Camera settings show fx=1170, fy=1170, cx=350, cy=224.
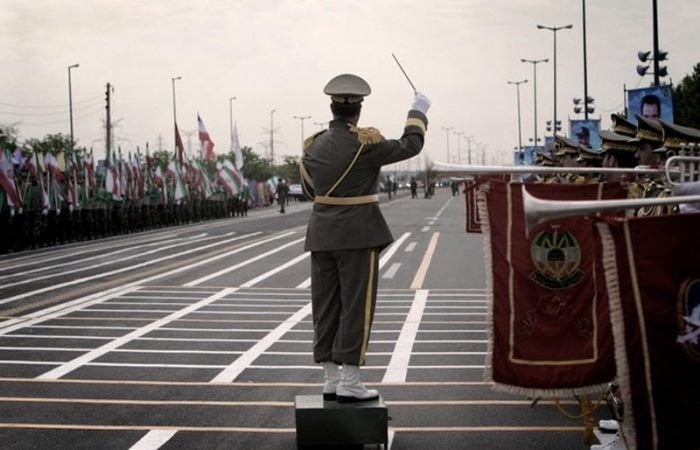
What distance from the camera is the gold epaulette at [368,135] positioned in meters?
7.06

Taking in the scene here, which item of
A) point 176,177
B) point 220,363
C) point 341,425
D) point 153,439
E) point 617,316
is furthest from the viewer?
point 176,177

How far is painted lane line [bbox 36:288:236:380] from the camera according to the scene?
10.3 m

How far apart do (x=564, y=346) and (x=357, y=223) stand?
1.45 m

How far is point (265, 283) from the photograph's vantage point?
1938cm

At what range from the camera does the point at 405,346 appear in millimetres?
11594

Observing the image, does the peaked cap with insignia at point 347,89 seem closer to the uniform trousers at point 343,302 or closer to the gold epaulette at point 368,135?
the gold epaulette at point 368,135

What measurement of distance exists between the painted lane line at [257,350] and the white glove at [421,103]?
3.51 m

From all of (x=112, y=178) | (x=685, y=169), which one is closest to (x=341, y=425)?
(x=685, y=169)

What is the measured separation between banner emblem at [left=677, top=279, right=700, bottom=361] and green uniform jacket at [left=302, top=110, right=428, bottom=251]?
2812mm

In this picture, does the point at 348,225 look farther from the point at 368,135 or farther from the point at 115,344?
the point at 115,344

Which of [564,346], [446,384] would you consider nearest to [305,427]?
[564,346]

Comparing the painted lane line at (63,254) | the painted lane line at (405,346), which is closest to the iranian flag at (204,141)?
the painted lane line at (63,254)

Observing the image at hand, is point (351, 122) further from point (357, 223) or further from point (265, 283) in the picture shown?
point (265, 283)

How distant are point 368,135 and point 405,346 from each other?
486cm
